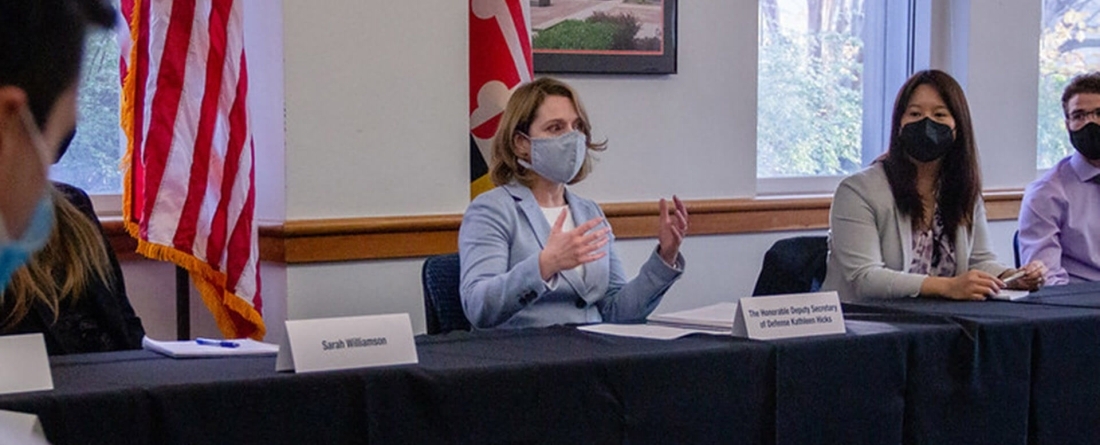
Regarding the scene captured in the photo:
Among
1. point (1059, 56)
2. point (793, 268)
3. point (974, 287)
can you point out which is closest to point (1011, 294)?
point (974, 287)

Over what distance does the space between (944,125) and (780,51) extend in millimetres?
1627

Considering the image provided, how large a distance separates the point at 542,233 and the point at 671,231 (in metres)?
0.29

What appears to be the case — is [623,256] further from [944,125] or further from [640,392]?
[640,392]

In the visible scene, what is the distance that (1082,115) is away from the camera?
3617 mm

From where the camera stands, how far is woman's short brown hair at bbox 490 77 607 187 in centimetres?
284

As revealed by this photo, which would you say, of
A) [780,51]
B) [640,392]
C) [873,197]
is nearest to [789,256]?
[873,197]

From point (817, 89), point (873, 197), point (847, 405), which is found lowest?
point (847, 405)

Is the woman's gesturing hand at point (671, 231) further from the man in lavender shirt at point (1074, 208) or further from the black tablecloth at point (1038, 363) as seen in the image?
the man in lavender shirt at point (1074, 208)

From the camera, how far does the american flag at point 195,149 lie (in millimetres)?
3164

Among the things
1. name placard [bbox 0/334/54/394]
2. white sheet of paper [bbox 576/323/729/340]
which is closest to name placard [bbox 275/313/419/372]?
name placard [bbox 0/334/54/394]

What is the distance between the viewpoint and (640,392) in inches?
78.4

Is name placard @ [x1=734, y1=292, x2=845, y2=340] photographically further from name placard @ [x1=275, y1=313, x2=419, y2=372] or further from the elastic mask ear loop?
the elastic mask ear loop

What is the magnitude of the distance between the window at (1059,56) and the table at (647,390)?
275cm

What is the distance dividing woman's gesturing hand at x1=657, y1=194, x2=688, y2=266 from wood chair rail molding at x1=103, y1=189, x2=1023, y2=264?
3.35 ft
